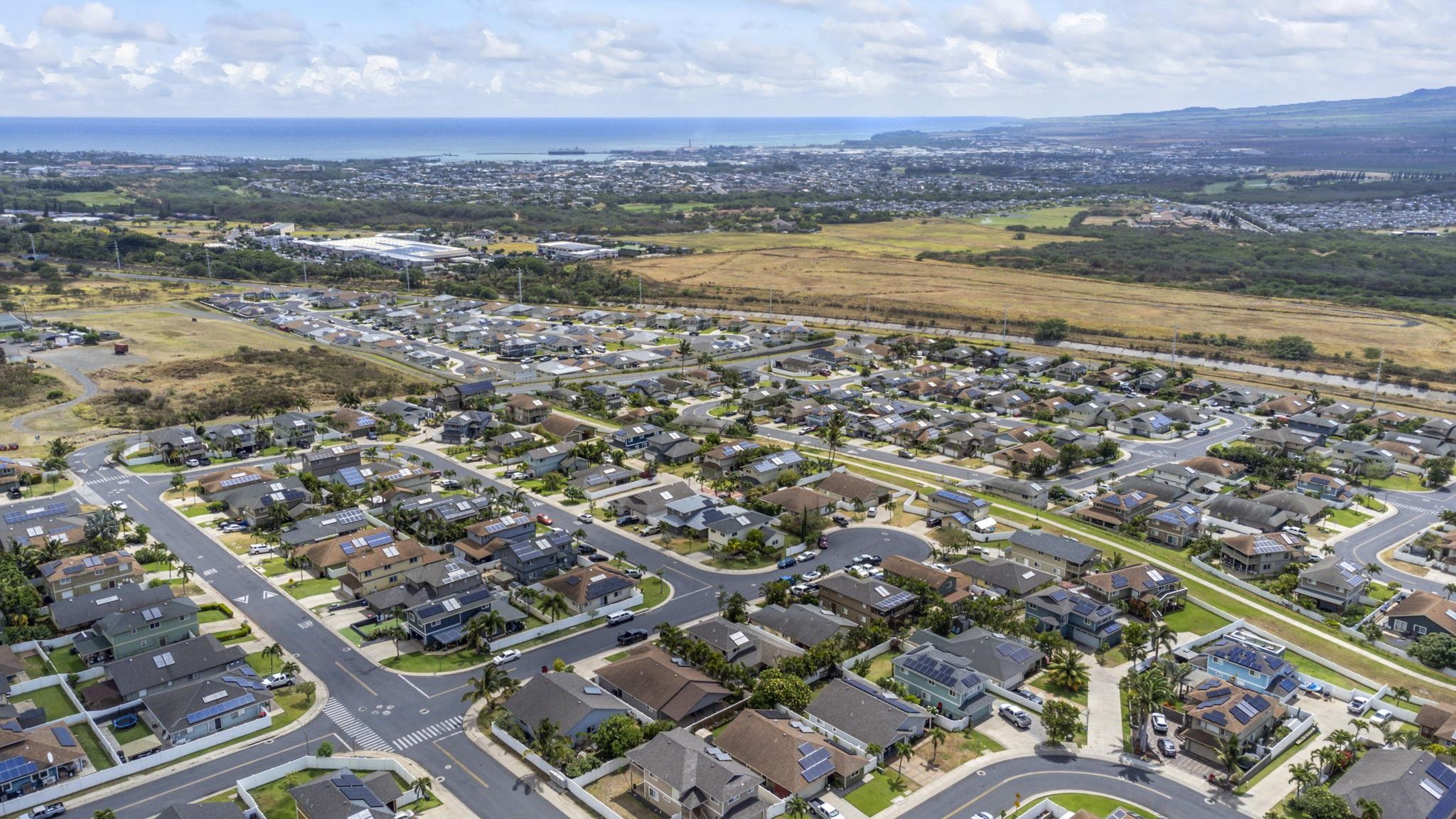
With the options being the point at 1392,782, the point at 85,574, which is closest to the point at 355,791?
the point at 85,574

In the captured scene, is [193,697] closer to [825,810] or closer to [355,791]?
[355,791]

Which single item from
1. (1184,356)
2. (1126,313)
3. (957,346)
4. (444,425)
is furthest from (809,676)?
(1126,313)

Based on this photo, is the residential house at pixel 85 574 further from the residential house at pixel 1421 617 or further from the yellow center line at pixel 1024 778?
the residential house at pixel 1421 617

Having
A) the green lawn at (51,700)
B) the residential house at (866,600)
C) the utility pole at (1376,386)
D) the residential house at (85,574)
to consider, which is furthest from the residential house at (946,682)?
the utility pole at (1376,386)

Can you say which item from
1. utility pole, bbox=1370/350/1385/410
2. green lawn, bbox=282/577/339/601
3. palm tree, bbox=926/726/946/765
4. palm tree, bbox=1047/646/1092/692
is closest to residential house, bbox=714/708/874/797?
palm tree, bbox=926/726/946/765

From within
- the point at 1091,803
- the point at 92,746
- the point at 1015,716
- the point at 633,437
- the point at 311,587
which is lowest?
the point at 1091,803

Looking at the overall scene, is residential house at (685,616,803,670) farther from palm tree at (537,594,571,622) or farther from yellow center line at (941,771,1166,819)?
yellow center line at (941,771,1166,819)
